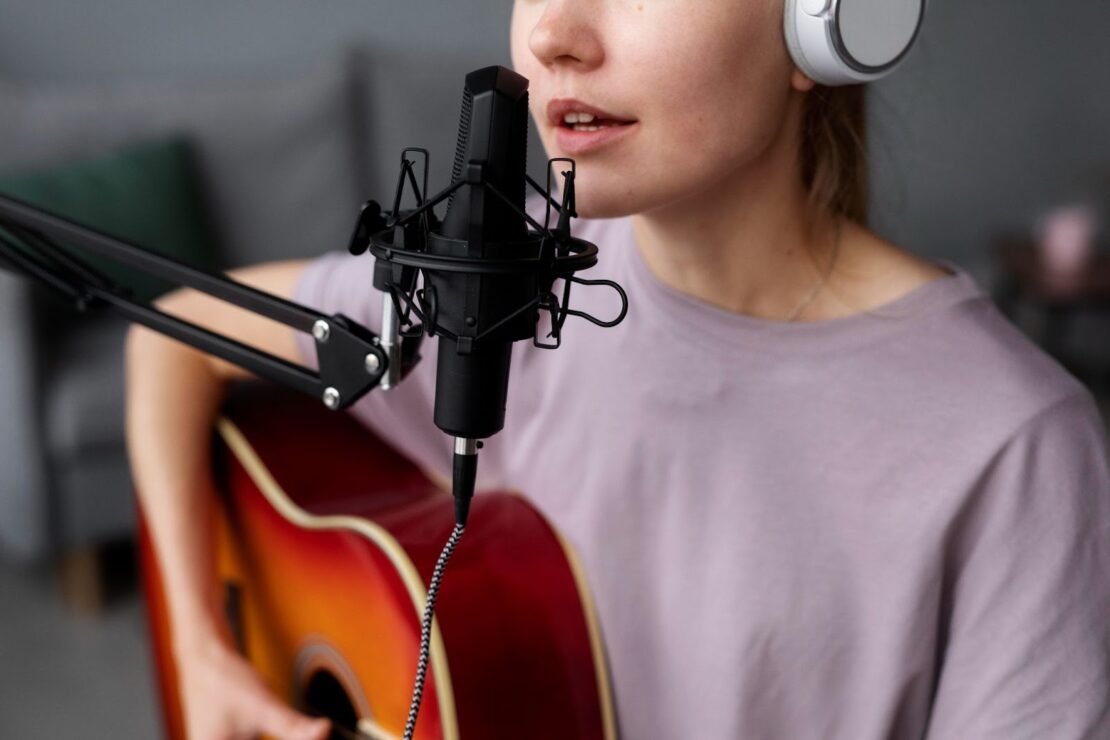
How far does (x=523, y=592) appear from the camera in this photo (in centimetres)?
85

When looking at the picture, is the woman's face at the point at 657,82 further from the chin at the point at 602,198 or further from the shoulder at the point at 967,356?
the shoulder at the point at 967,356

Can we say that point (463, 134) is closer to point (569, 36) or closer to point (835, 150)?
point (569, 36)

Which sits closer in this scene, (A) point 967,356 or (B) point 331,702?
(A) point 967,356

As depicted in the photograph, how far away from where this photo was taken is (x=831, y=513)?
2.60 feet

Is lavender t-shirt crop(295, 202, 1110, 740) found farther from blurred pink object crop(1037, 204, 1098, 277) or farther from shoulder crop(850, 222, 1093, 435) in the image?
blurred pink object crop(1037, 204, 1098, 277)

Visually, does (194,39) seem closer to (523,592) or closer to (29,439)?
(29,439)

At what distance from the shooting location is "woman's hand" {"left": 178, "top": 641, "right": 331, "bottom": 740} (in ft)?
3.00

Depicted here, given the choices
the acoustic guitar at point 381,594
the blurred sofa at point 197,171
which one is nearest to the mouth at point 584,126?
the acoustic guitar at point 381,594

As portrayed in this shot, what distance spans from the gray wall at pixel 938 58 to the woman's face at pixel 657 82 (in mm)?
2336

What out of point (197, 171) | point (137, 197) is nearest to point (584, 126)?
point (137, 197)

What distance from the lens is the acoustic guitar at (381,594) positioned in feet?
2.66

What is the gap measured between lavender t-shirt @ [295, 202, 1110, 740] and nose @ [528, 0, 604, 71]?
24 cm

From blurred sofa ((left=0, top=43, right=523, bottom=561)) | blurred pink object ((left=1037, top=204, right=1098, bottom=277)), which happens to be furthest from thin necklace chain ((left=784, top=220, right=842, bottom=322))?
blurred pink object ((left=1037, top=204, right=1098, bottom=277))

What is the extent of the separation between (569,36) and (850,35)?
16 centimetres
